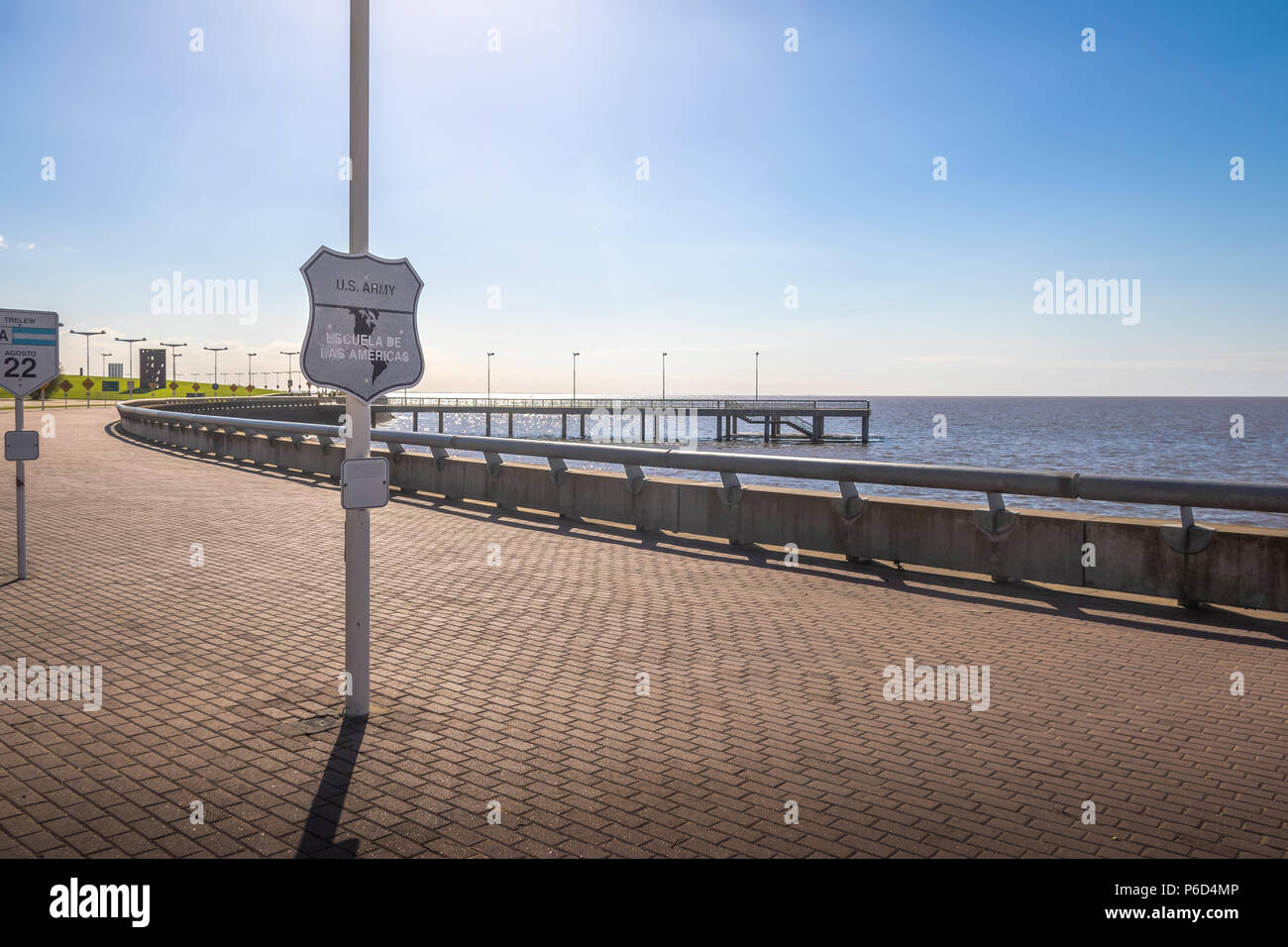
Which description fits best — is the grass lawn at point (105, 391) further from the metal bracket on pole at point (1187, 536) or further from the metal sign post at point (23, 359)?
the metal bracket on pole at point (1187, 536)

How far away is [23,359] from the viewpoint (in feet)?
32.9

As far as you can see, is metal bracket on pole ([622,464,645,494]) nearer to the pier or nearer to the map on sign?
the map on sign

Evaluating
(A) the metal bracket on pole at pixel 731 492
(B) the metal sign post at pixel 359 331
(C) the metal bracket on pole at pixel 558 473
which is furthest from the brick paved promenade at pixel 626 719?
(C) the metal bracket on pole at pixel 558 473

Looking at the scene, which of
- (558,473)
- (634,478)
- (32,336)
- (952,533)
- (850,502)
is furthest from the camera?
(558,473)

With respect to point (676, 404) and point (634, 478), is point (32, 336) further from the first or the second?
point (676, 404)

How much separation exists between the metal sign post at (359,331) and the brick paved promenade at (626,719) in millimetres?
732

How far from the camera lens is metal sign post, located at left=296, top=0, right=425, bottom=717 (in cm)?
555

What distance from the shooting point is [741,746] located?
537 cm

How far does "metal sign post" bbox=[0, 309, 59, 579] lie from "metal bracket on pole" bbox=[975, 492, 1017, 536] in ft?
31.0

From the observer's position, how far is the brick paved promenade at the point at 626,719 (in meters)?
4.31

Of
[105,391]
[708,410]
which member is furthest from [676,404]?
[105,391]

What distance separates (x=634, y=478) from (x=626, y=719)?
25.7 ft

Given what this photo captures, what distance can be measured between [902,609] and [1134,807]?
4337 millimetres
